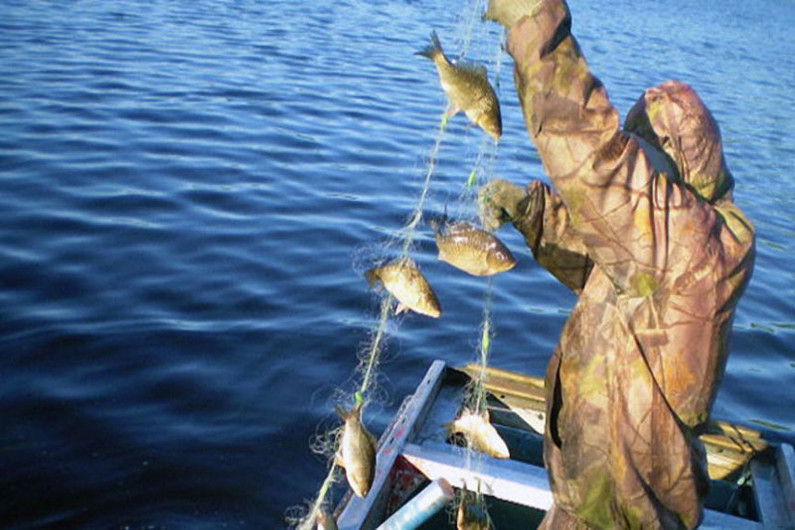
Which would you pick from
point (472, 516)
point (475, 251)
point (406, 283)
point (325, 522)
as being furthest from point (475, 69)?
point (472, 516)

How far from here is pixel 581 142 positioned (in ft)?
9.20

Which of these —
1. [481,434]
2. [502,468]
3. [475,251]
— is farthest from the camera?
[502,468]

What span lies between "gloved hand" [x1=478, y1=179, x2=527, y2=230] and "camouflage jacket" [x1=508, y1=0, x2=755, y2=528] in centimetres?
6

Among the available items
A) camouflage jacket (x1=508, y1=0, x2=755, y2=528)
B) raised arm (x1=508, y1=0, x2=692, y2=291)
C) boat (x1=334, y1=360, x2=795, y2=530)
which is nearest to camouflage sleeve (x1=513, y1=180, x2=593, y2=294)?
camouflage jacket (x1=508, y1=0, x2=755, y2=528)

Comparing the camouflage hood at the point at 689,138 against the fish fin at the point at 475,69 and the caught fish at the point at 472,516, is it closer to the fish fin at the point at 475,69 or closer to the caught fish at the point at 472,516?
the fish fin at the point at 475,69

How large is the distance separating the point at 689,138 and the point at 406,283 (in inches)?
52.4

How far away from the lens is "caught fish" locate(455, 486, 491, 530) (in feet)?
14.7

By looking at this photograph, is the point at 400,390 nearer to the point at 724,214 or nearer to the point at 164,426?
the point at 164,426

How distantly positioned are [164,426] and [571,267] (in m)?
3.97

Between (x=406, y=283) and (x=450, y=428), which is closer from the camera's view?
(x=406, y=283)

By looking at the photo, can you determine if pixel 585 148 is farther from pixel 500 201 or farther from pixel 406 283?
pixel 406 283

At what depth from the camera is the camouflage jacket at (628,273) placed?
9.22 ft

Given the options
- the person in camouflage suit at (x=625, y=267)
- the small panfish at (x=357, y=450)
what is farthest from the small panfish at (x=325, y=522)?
the person in camouflage suit at (x=625, y=267)

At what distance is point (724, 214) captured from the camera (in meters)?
3.05
